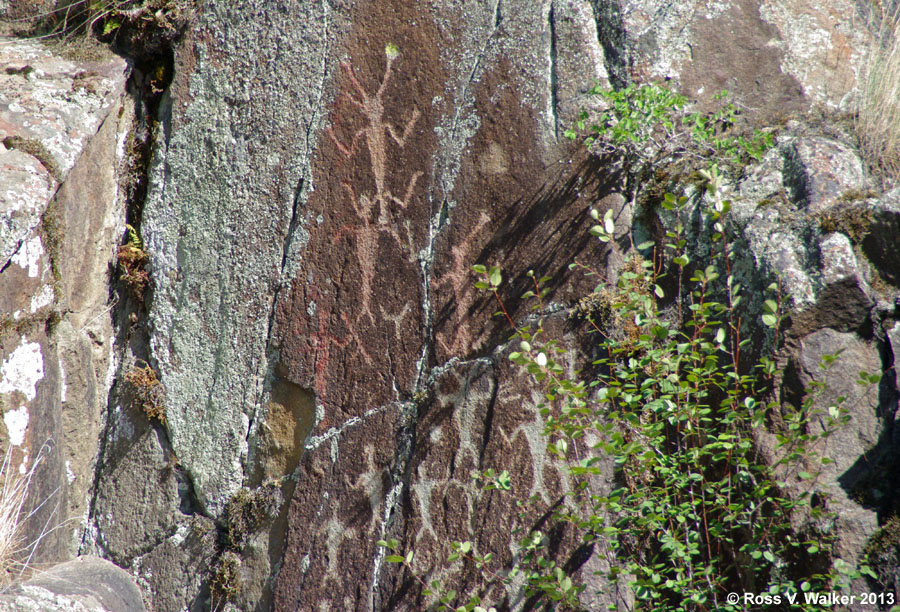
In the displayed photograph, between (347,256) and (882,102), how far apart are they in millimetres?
2012

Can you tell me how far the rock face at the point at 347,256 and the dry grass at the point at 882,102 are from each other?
9 cm

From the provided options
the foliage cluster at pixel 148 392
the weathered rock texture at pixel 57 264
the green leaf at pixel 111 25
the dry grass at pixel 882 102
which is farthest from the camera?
the green leaf at pixel 111 25

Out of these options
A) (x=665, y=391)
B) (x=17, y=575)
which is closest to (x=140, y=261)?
(x=17, y=575)

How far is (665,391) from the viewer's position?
2.03 metres

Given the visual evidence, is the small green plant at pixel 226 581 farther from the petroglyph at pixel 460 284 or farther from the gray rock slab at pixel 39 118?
the gray rock slab at pixel 39 118

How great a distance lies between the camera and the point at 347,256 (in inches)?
108

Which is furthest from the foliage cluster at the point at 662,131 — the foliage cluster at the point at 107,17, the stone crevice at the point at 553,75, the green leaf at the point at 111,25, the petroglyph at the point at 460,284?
the green leaf at the point at 111,25

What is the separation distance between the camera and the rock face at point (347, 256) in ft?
7.92

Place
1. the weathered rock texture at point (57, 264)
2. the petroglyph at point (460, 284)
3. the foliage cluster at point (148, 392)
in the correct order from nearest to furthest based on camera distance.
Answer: the petroglyph at point (460, 284) → the weathered rock texture at point (57, 264) → the foliage cluster at point (148, 392)

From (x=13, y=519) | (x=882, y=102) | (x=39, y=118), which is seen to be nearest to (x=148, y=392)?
(x=13, y=519)

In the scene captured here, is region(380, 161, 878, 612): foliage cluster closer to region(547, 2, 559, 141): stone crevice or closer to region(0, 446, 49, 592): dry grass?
region(547, 2, 559, 141): stone crevice

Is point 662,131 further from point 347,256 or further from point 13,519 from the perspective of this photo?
point 13,519

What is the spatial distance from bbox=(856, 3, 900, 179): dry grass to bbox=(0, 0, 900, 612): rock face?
0.30 feet

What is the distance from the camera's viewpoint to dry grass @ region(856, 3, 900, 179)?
2.31 meters
